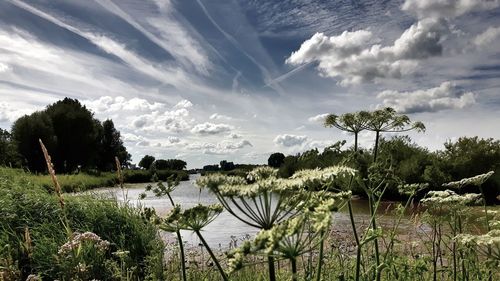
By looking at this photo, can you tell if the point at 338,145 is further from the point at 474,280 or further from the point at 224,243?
the point at 224,243

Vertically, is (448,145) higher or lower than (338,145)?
higher

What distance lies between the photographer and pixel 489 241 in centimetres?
288

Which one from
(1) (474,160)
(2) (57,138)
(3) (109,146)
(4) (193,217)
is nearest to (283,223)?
(4) (193,217)

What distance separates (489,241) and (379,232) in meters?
0.86

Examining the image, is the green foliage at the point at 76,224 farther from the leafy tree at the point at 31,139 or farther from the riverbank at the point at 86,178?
the leafy tree at the point at 31,139

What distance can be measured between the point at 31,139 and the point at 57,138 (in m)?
5.62

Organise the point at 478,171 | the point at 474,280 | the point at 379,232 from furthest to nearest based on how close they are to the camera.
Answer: the point at 478,171, the point at 474,280, the point at 379,232

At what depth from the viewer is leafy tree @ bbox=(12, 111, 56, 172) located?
59.1 metres

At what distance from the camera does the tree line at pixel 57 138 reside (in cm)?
5934

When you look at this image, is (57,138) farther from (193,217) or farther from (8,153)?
(193,217)

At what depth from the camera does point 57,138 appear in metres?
64.9

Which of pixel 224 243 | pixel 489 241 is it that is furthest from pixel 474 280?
pixel 224 243

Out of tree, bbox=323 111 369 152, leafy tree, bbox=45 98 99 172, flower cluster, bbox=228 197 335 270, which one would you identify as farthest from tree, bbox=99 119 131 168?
flower cluster, bbox=228 197 335 270

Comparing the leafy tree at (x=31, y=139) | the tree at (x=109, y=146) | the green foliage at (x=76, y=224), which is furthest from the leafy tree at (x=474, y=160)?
the tree at (x=109, y=146)
